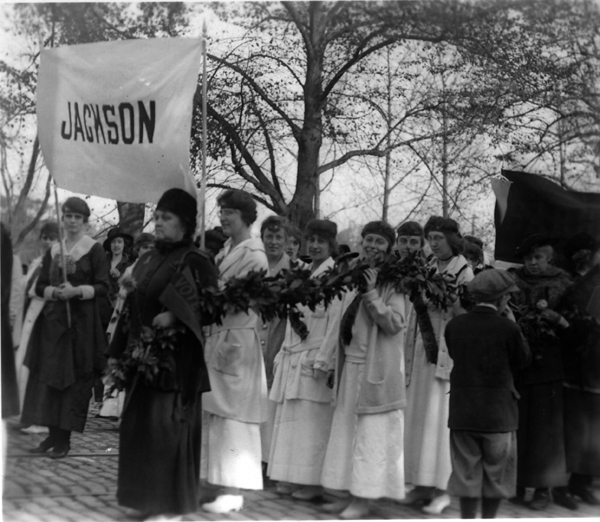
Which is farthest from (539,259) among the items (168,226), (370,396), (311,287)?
(168,226)

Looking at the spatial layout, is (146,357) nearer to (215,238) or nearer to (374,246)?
(374,246)

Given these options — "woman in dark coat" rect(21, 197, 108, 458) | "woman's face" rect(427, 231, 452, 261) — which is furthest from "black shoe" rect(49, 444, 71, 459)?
"woman's face" rect(427, 231, 452, 261)

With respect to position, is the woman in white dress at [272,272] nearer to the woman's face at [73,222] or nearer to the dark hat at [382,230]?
the dark hat at [382,230]

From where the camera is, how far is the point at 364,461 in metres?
6.51

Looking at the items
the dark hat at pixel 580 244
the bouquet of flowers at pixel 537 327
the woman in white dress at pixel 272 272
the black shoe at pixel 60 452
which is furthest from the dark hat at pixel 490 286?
the black shoe at pixel 60 452

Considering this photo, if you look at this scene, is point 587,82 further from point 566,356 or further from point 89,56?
point 89,56

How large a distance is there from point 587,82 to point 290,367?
322cm

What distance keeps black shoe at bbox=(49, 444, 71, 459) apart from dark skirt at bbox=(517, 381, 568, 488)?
3495mm

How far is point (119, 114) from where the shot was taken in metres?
6.56

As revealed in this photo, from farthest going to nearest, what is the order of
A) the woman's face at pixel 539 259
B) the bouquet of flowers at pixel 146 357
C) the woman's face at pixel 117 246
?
the woman's face at pixel 117 246
the woman's face at pixel 539 259
the bouquet of flowers at pixel 146 357

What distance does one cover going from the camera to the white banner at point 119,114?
650 centimetres

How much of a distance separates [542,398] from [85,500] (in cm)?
332

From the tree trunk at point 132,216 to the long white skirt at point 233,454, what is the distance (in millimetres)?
2270

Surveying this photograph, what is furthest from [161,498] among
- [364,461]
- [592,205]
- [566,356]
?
[592,205]
